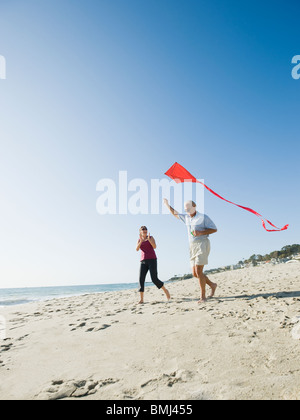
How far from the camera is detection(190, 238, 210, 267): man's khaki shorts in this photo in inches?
220

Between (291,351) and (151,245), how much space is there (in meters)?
4.53

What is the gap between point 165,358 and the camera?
269 centimetres

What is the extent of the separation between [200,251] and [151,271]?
5.58ft

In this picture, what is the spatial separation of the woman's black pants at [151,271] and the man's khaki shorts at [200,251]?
127cm

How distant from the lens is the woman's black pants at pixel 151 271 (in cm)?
657

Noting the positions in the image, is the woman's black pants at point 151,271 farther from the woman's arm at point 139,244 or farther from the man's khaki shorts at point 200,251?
the man's khaki shorts at point 200,251

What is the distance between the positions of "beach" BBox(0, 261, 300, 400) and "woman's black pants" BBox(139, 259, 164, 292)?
6.82 ft

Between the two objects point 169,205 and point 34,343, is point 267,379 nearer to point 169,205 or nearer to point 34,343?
point 34,343

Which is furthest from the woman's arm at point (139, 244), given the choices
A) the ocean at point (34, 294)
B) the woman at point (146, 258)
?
the ocean at point (34, 294)
